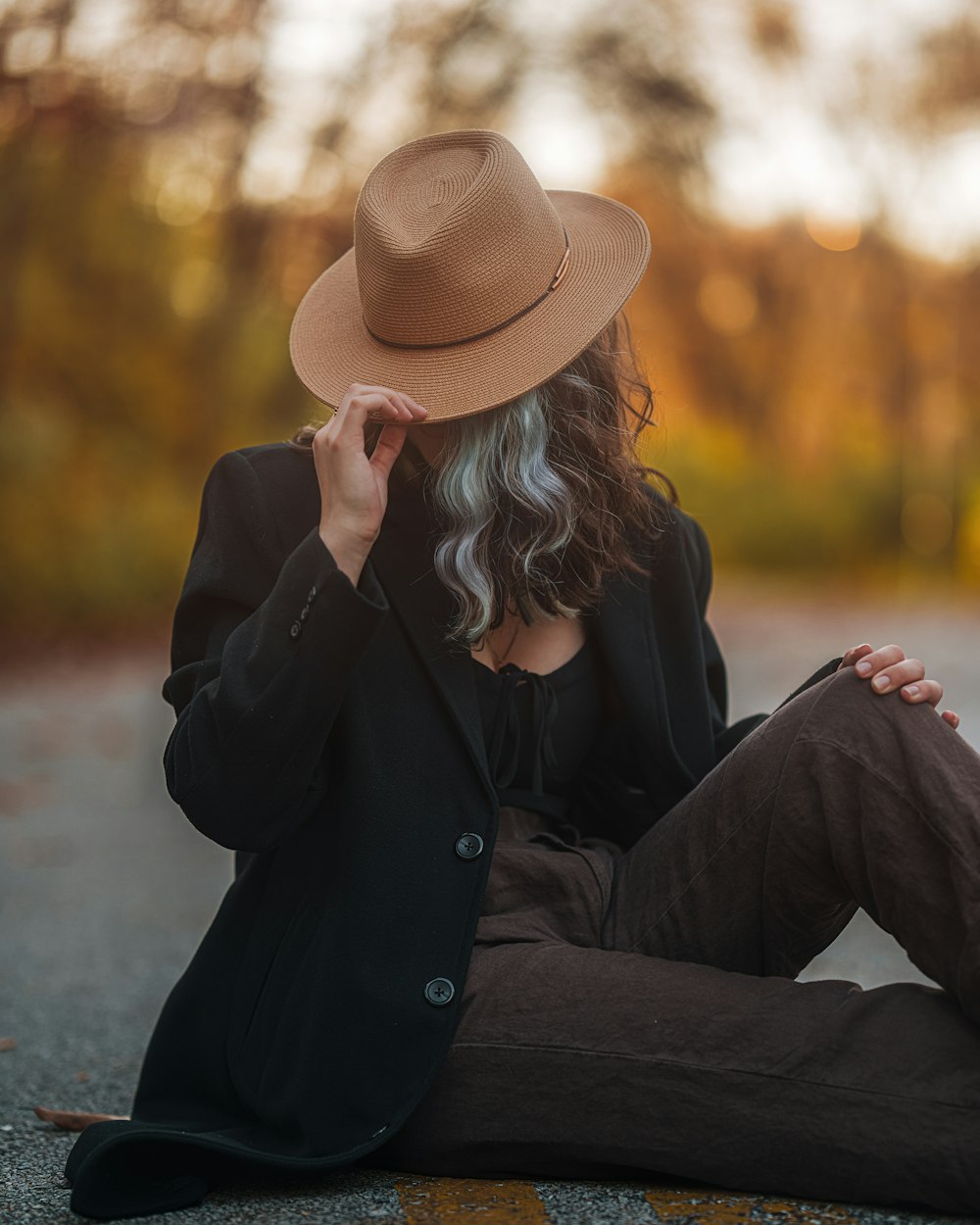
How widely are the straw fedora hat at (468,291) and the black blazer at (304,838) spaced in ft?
0.67

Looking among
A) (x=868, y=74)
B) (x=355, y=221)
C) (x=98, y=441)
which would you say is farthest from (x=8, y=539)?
(x=868, y=74)

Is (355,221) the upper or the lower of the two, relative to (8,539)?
upper

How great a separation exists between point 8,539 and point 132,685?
102 inches

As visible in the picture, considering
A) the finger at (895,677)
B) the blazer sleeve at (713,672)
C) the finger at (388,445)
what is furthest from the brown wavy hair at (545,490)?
the finger at (895,677)

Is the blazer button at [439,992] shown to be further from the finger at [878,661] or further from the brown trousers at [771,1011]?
the finger at [878,661]

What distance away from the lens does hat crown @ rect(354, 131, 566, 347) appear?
2.57 m

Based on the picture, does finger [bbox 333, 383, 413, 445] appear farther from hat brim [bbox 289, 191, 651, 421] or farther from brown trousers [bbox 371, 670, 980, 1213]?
brown trousers [bbox 371, 670, 980, 1213]

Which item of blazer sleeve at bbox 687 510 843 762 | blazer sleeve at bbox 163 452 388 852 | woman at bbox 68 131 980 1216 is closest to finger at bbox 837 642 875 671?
woman at bbox 68 131 980 1216

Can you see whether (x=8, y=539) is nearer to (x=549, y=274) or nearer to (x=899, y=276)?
(x=549, y=274)

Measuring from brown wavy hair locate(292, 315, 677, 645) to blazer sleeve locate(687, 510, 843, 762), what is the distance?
0.81ft

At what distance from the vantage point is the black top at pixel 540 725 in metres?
2.61

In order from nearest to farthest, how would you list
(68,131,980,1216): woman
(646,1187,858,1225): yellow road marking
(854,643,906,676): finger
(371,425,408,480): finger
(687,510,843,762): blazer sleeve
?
(646,1187,858,1225): yellow road marking
(68,131,980,1216): woman
(854,643,906,676): finger
(371,425,408,480): finger
(687,510,843,762): blazer sleeve

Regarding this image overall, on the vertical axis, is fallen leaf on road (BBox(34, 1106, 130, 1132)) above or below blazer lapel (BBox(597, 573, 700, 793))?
below

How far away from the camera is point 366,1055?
229 cm
